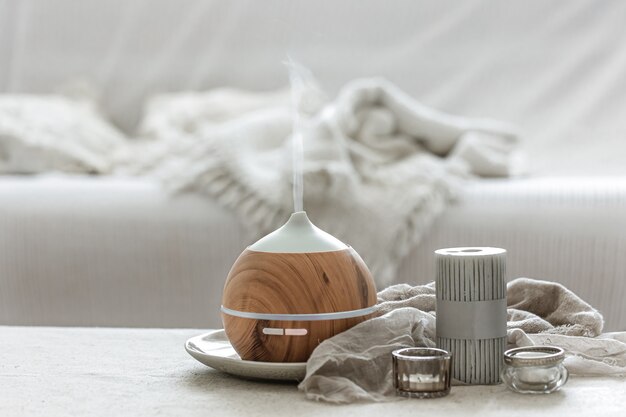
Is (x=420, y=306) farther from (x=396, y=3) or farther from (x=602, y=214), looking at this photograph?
(x=396, y=3)

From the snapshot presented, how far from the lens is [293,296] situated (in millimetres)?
759

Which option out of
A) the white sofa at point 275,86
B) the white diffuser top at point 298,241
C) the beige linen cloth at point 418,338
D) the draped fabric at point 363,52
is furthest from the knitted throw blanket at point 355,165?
the white diffuser top at point 298,241

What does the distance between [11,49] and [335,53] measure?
0.85 meters

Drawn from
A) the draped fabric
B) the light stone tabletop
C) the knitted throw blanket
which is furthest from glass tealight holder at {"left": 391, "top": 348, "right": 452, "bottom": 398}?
the draped fabric

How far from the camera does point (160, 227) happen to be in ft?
5.84

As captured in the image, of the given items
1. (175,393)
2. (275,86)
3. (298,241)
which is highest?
(275,86)

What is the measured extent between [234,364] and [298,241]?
0.11 metres

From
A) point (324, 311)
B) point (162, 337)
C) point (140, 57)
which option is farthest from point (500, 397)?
point (140, 57)

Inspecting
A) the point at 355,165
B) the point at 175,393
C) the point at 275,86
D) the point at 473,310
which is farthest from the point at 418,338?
the point at 275,86

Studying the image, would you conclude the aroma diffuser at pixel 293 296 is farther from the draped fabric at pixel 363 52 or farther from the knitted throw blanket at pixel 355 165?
the draped fabric at pixel 363 52

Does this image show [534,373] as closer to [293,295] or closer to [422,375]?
[422,375]

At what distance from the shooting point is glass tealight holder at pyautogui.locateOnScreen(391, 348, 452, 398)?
725 millimetres

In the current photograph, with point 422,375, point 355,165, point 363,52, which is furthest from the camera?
point 363,52

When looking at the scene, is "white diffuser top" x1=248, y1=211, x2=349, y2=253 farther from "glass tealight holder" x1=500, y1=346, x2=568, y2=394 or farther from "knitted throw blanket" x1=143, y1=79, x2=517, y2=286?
"knitted throw blanket" x1=143, y1=79, x2=517, y2=286
